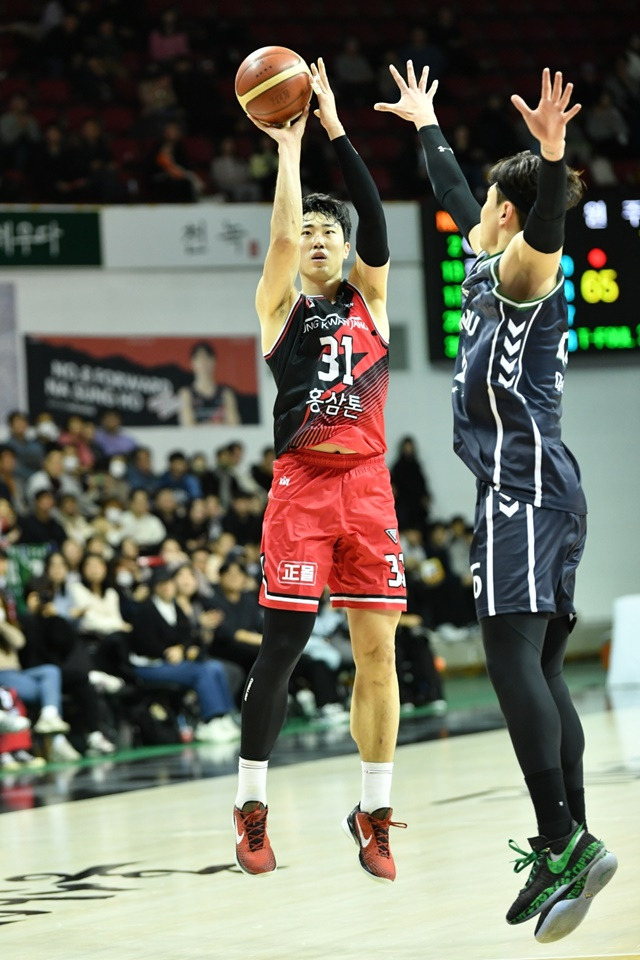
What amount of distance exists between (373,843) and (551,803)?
1.02m

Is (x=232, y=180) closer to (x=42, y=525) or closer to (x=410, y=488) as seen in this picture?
(x=410, y=488)

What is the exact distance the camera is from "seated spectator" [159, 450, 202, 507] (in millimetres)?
15500

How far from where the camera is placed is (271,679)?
15.3ft

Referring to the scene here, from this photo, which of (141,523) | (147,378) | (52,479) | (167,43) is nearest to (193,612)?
(141,523)

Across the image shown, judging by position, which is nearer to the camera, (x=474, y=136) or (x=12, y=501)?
(x=12, y=501)

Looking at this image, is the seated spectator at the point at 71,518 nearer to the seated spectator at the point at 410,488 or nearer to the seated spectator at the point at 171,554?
the seated spectator at the point at 171,554

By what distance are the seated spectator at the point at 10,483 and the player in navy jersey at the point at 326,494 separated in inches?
369

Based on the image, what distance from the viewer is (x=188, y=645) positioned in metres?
11.6

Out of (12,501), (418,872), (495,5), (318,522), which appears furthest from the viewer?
(495,5)

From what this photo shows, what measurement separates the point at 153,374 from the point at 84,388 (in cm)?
83

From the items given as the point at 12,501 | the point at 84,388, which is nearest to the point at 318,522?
the point at 12,501

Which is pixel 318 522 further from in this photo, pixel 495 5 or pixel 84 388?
pixel 495 5

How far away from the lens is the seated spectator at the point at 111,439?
51.8 ft

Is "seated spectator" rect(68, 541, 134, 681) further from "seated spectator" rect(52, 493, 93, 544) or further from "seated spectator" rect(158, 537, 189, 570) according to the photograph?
"seated spectator" rect(52, 493, 93, 544)
